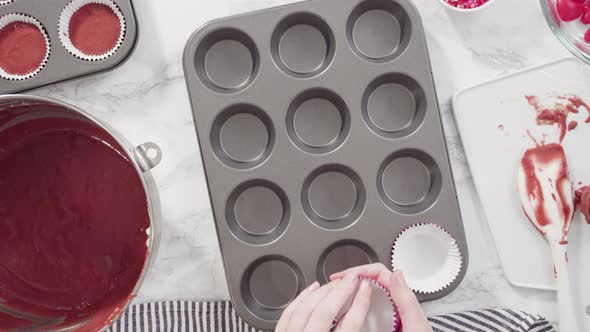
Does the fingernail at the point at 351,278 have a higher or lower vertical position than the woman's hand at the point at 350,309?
higher

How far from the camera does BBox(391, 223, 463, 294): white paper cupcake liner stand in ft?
3.63

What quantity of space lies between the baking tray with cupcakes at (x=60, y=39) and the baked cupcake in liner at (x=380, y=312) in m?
0.70

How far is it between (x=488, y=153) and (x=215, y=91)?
0.63 metres

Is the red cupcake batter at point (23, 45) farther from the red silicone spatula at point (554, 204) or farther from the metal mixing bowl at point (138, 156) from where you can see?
the red silicone spatula at point (554, 204)

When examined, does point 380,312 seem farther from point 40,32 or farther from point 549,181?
point 40,32

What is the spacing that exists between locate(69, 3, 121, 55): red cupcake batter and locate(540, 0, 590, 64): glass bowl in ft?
3.19

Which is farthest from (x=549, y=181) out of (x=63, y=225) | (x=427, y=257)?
(x=63, y=225)

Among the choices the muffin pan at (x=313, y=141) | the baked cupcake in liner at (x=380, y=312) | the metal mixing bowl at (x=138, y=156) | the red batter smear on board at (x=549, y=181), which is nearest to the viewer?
the metal mixing bowl at (x=138, y=156)

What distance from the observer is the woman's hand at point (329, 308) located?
0.92 meters

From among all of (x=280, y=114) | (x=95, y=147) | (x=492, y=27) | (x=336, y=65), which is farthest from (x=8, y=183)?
(x=492, y=27)

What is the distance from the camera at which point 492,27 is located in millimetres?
1239

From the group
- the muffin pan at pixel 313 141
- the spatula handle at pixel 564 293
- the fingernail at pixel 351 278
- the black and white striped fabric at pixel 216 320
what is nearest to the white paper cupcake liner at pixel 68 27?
the muffin pan at pixel 313 141

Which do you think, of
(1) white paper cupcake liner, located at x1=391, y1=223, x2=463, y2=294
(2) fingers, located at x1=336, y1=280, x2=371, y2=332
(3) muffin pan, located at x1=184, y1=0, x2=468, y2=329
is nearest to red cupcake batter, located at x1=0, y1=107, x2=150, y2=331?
(3) muffin pan, located at x1=184, y1=0, x2=468, y2=329

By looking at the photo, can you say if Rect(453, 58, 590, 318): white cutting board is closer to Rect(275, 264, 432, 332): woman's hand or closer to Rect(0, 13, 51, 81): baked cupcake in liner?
Rect(275, 264, 432, 332): woman's hand
